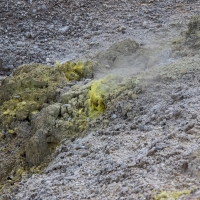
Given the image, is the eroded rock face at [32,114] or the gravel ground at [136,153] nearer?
the gravel ground at [136,153]

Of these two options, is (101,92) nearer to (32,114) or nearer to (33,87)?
(32,114)

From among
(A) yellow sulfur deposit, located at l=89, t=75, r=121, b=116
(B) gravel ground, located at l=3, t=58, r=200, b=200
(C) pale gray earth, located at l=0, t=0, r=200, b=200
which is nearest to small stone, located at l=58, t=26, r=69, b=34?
(C) pale gray earth, located at l=0, t=0, r=200, b=200

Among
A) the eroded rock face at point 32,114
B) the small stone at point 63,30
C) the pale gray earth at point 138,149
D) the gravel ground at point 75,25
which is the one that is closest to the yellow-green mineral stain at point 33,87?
the eroded rock face at point 32,114

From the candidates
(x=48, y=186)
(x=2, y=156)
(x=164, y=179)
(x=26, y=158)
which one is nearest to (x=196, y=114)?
(x=164, y=179)

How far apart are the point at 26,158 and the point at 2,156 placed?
19.6 inches

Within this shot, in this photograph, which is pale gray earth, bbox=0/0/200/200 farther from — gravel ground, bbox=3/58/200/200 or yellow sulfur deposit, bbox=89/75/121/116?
yellow sulfur deposit, bbox=89/75/121/116

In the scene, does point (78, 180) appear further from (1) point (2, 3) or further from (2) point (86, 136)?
(1) point (2, 3)

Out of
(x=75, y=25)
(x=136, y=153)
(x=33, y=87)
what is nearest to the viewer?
(x=136, y=153)

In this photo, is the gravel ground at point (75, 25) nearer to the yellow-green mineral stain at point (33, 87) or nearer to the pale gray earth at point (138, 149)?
the yellow-green mineral stain at point (33, 87)

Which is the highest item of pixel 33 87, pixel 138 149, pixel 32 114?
pixel 138 149

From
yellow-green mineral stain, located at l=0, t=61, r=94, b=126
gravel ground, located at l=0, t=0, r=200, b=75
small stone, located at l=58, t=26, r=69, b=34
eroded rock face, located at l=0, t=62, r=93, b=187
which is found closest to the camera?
eroded rock face, located at l=0, t=62, r=93, b=187

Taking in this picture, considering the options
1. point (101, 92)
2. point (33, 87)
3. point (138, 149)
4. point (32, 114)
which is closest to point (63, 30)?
point (33, 87)

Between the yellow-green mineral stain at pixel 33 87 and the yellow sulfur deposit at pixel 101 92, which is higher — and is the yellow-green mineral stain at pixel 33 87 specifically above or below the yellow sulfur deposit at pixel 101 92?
below

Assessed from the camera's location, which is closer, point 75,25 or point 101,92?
point 101,92
